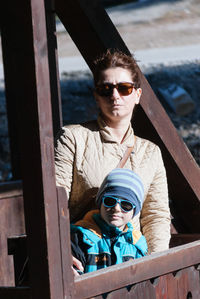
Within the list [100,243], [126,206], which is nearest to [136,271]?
[100,243]

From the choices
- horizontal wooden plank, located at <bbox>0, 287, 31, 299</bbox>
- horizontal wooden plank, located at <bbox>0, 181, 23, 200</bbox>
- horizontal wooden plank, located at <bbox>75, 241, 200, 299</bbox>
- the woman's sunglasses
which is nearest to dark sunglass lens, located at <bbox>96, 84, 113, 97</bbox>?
the woman's sunglasses

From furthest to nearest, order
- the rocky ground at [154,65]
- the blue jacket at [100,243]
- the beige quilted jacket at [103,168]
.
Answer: the rocky ground at [154,65] < the beige quilted jacket at [103,168] < the blue jacket at [100,243]

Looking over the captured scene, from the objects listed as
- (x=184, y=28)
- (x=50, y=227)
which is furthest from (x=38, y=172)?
(x=184, y=28)

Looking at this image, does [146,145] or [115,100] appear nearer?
[115,100]

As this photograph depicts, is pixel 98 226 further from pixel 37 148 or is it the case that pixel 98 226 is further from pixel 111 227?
pixel 37 148

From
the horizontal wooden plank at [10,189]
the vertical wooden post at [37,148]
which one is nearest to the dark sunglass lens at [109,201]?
the vertical wooden post at [37,148]

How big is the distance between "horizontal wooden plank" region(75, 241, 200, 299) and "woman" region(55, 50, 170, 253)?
0.14 m

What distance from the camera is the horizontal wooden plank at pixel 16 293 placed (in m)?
2.92

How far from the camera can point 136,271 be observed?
3.44m

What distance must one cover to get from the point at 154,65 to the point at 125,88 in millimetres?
11061

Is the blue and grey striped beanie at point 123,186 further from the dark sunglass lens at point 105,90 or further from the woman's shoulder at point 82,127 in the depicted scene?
the dark sunglass lens at point 105,90

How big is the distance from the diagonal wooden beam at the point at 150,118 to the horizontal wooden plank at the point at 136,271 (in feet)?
1.87

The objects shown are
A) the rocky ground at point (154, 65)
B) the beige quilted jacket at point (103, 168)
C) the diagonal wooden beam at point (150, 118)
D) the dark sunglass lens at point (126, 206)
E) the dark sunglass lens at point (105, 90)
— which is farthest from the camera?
the rocky ground at point (154, 65)

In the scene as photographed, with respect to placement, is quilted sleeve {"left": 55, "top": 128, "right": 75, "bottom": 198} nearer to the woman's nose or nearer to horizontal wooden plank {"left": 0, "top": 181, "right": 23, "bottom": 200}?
the woman's nose
